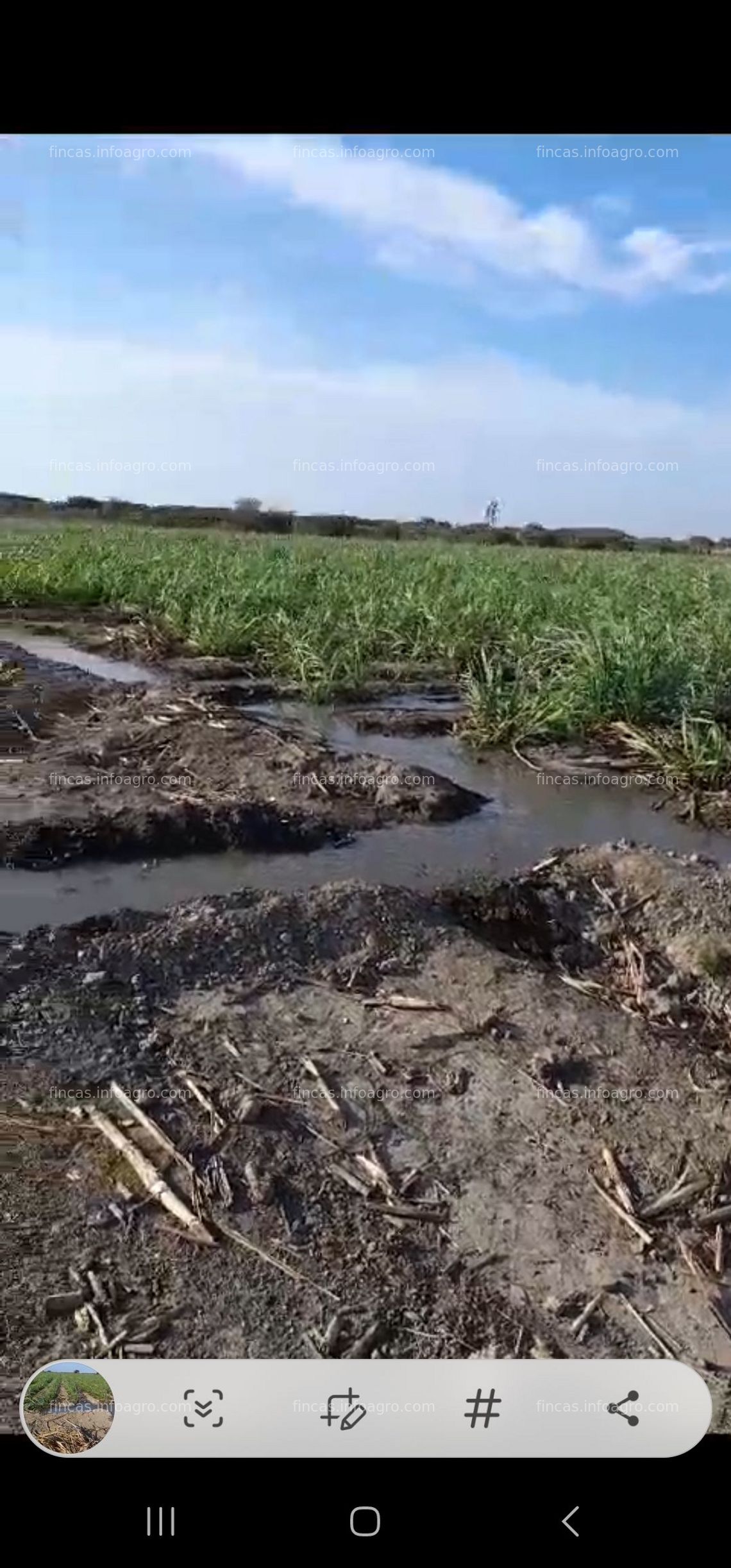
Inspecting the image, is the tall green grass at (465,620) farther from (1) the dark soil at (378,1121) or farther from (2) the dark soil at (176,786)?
(1) the dark soil at (378,1121)

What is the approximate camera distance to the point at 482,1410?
1.25m

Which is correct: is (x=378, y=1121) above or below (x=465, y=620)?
below

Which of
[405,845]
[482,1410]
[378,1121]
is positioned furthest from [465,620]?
[482,1410]

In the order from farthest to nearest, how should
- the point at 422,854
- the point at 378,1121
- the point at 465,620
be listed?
the point at 465,620, the point at 422,854, the point at 378,1121

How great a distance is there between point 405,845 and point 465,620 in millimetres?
Answer: 3282

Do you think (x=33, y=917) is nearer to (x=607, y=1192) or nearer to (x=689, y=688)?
(x=607, y=1192)

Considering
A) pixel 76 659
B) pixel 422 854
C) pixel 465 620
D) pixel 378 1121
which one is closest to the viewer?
pixel 378 1121

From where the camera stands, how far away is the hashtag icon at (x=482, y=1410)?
48.8 inches

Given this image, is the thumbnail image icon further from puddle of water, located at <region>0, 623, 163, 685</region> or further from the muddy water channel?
puddle of water, located at <region>0, 623, 163, 685</region>

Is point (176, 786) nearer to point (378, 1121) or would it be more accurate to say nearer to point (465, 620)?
point (378, 1121)

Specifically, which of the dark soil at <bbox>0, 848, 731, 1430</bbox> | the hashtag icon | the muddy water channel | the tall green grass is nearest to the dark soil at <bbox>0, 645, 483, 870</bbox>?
the muddy water channel

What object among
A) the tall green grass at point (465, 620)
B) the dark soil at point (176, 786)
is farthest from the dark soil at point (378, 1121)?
the tall green grass at point (465, 620)

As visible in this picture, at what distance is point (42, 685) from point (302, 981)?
395 cm
